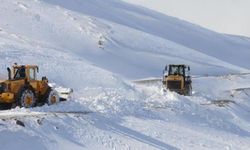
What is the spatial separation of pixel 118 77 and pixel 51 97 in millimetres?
16165

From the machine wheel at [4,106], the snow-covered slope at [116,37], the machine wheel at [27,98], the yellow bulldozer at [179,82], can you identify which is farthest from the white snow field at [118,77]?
the machine wheel at [4,106]

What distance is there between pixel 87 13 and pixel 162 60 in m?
15.4

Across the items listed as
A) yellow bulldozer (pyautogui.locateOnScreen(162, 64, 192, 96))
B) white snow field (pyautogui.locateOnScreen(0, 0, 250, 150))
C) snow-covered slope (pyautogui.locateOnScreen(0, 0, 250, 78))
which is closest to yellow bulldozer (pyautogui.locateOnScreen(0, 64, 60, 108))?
white snow field (pyautogui.locateOnScreen(0, 0, 250, 150))

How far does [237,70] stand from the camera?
6075 cm

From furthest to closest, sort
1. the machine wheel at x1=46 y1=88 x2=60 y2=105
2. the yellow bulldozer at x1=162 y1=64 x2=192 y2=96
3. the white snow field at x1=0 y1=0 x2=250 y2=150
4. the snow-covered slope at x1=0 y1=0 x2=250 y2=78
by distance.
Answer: the snow-covered slope at x1=0 y1=0 x2=250 y2=78, the yellow bulldozer at x1=162 y1=64 x2=192 y2=96, the machine wheel at x1=46 y1=88 x2=60 y2=105, the white snow field at x1=0 y1=0 x2=250 y2=150

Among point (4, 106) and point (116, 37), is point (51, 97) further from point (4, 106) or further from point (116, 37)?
point (116, 37)

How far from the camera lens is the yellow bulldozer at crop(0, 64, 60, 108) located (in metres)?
23.8

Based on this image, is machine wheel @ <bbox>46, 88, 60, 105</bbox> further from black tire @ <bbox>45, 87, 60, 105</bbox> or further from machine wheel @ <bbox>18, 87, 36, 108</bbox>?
machine wheel @ <bbox>18, 87, 36, 108</bbox>

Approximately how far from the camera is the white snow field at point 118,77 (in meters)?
21.3

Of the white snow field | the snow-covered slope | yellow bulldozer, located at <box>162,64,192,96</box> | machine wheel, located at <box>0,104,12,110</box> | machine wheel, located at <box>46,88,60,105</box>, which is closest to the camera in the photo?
the white snow field

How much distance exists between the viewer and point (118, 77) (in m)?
41.4

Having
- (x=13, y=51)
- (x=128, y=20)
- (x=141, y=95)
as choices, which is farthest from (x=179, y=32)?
(x=141, y=95)

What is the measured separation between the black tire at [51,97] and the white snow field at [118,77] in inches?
23.8

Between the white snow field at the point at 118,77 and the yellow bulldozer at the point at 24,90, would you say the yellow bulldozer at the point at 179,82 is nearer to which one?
the white snow field at the point at 118,77
